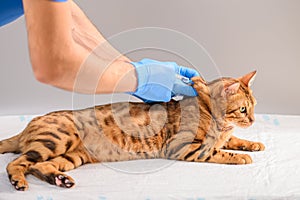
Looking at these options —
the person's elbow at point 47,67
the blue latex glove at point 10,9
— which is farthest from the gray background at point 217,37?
the person's elbow at point 47,67

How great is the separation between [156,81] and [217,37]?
3.94 feet

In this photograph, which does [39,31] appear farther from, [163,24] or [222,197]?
[163,24]

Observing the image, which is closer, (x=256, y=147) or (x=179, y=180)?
(x=179, y=180)

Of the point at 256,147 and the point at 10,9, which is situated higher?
the point at 10,9

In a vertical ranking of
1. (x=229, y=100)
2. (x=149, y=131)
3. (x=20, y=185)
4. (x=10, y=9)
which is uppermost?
(x=10, y=9)

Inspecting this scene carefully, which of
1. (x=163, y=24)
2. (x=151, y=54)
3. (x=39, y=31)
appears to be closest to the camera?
(x=39, y=31)

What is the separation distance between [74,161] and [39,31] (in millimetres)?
721

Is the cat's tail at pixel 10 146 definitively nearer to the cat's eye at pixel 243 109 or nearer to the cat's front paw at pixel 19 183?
the cat's front paw at pixel 19 183

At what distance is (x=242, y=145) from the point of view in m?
2.19

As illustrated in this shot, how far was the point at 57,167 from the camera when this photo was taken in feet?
6.31

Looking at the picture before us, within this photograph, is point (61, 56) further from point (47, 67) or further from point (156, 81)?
point (156, 81)

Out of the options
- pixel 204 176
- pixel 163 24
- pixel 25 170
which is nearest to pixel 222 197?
pixel 204 176

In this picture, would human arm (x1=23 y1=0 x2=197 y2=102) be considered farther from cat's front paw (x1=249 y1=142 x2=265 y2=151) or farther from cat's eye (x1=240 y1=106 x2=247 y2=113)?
cat's front paw (x1=249 y1=142 x2=265 y2=151)

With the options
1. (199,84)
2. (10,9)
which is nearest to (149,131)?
(199,84)
